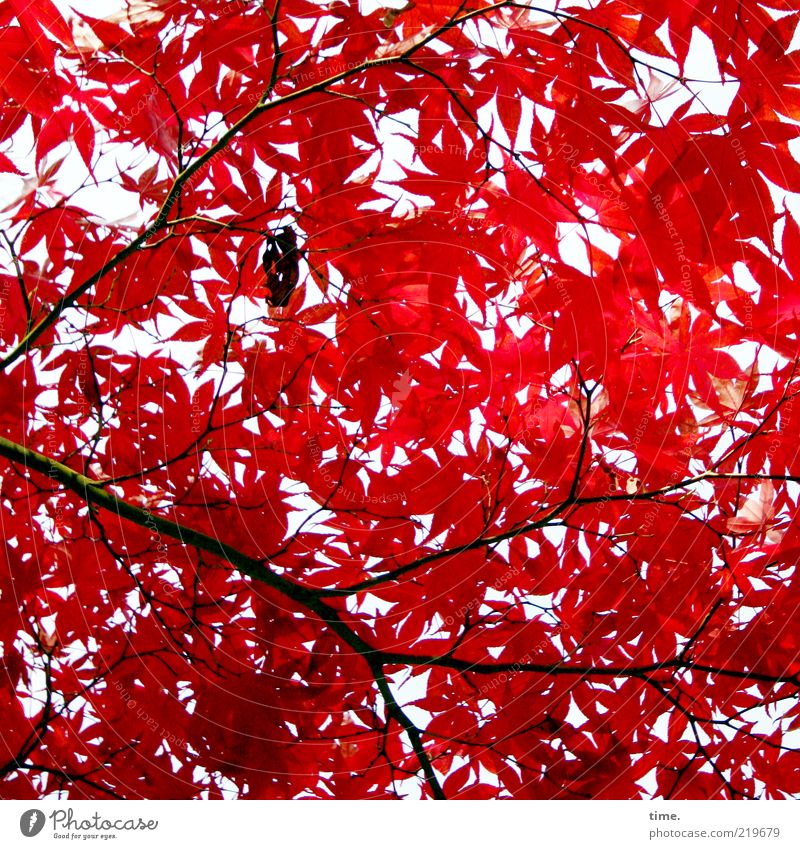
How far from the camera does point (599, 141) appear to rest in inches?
28.0

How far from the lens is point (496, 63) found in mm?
722

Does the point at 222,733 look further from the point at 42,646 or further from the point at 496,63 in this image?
the point at 496,63

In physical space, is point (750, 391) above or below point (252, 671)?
above

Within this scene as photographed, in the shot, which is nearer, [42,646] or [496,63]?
[496,63]

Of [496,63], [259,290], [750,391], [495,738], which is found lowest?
[495,738]

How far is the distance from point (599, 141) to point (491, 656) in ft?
1.84

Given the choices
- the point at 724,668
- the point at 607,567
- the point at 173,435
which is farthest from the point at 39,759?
the point at 724,668

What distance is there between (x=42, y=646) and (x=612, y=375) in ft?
2.41
